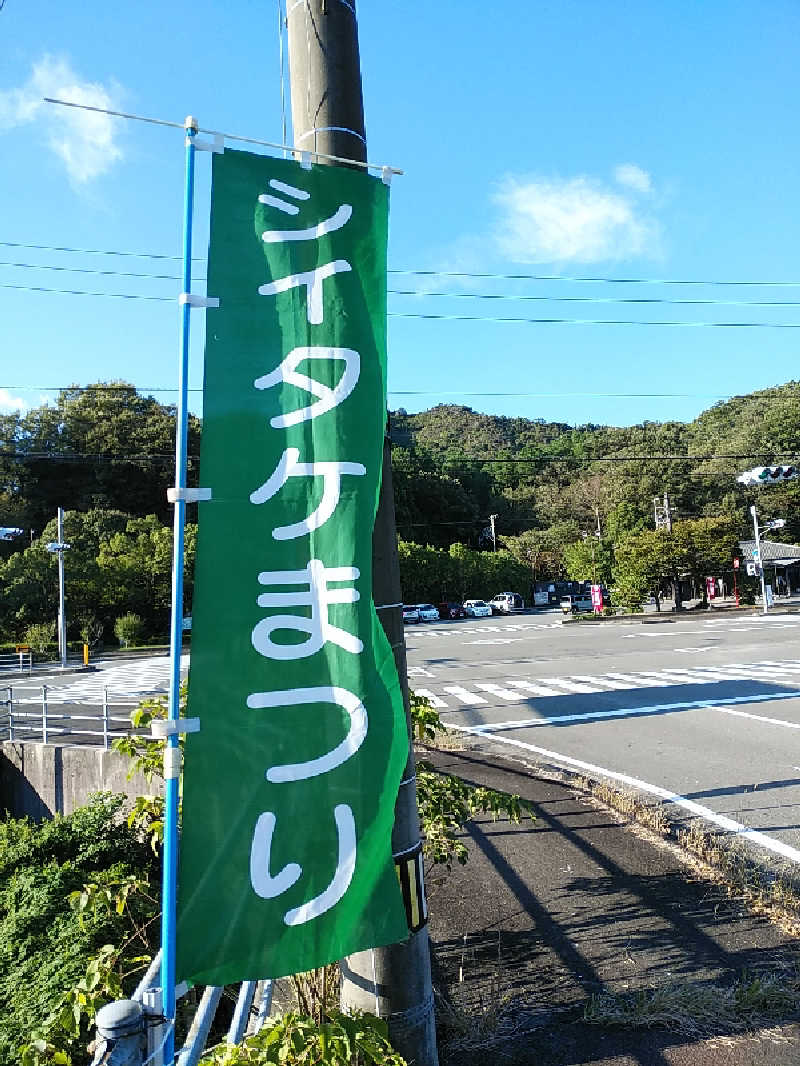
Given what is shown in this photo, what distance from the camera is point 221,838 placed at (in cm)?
208

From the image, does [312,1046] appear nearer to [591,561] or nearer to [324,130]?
[324,130]

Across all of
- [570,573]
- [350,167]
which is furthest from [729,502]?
[350,167]

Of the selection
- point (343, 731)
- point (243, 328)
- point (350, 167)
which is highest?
point (350, 167)

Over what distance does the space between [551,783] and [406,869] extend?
545 cm

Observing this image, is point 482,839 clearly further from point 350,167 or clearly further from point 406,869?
point 350,167

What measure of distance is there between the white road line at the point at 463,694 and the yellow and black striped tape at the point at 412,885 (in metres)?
11.6

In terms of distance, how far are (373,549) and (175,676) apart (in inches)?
34.0

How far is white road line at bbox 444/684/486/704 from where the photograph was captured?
14172 mm

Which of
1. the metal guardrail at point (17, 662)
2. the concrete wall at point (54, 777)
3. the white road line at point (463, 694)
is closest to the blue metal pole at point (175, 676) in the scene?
the concrete wall at point (54, 777)

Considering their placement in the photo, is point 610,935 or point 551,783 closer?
point 610,935

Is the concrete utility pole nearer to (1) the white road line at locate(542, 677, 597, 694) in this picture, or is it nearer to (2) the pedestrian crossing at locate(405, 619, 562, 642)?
(1) the white road line at locate(542, 677, 597, 694)

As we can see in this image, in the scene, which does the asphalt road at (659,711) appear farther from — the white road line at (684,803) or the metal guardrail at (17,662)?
the metal guardrail at (17,662)

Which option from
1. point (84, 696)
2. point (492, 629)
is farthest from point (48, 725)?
point (492, 629)

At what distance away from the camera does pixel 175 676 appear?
2.07 m
